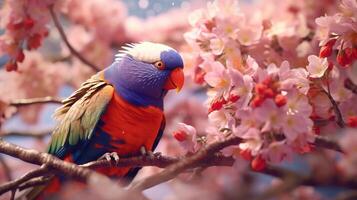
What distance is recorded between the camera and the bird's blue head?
2.29ft

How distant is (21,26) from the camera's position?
86 cm

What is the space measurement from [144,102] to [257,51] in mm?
229

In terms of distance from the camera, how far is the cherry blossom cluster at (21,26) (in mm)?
851

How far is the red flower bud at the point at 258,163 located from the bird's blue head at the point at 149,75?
0.21 meters

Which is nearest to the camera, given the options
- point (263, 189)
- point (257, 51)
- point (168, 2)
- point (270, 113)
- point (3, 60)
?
point (263, 189)

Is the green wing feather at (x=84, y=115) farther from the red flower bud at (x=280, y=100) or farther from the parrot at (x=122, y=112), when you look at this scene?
the red flower bud at (x=280, y=100)

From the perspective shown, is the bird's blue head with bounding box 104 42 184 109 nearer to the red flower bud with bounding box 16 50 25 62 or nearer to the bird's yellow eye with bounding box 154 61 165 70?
the bird's yellow eye with bounding box 154 61 165 70

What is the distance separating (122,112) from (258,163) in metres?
0.25

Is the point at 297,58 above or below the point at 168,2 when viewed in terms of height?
below

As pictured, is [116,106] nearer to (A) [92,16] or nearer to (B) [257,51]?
(B) [257,51]

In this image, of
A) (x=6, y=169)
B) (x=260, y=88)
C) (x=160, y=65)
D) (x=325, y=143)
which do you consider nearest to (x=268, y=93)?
(x=260, y=88)

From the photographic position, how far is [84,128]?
704 millimetres

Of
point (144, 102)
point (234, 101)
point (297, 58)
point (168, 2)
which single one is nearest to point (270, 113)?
point (234, 101)

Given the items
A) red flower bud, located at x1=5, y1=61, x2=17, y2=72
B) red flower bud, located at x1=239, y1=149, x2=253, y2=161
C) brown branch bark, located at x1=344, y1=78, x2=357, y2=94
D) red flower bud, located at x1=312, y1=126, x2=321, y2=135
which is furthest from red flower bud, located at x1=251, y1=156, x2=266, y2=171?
red flower bud, located at x1=5, y1=61, x2=17, y2=72
